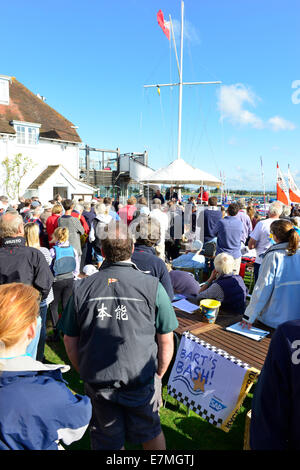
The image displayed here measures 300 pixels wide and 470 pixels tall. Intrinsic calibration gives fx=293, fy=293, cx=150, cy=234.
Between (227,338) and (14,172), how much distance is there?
20307 millimetres

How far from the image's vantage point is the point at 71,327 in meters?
2.14

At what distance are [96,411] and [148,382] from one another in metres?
0.41

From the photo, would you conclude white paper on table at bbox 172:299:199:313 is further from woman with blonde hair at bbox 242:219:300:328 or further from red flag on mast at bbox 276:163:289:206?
red flag on mast at bbox 276:163:289:206

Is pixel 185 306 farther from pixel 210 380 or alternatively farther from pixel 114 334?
pixel 114 334

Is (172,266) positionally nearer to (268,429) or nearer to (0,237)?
(0,237)

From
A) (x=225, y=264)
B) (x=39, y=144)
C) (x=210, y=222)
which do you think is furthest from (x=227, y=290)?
(x=39, y=144)

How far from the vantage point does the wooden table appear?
2.81 metres

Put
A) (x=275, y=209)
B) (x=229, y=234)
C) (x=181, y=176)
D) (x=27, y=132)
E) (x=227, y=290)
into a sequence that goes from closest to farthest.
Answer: (x=227, y=290) < (x=275, y=209) < (x=229, y=234) < (x=181, y=176) < (x=27, y=132)

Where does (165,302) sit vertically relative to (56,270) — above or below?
above

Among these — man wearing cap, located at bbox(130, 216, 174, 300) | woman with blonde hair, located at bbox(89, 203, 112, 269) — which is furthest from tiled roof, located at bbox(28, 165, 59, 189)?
man wearing cap, located at bbox(130, 216, 174, 300)

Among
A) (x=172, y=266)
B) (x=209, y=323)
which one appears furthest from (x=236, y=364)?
(x=172, y=266)

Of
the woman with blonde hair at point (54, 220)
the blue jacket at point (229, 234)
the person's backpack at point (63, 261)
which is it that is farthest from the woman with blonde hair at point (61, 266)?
the blue jacket at point (229, 234)

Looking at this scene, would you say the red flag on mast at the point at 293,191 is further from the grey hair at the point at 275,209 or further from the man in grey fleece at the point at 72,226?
the man in grey fleece at the point at 72,226

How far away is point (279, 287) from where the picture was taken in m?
3.09
